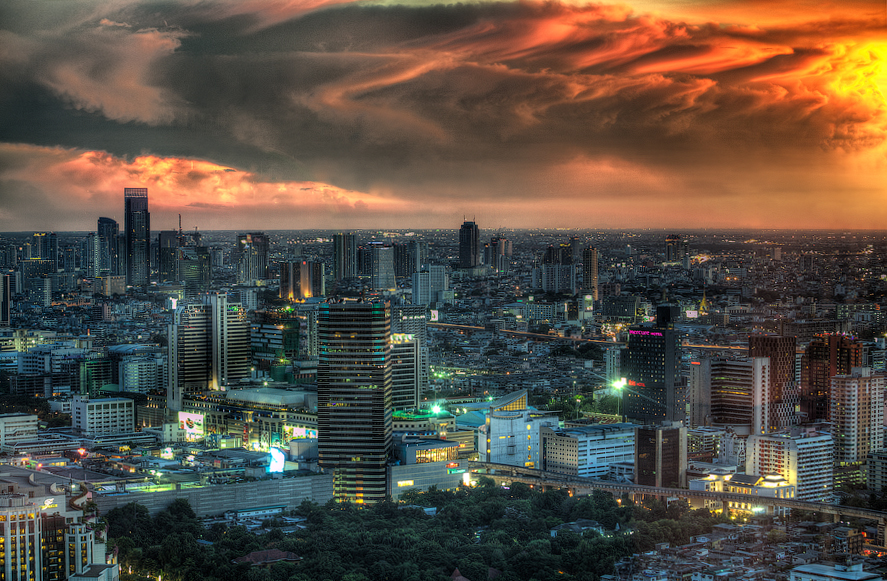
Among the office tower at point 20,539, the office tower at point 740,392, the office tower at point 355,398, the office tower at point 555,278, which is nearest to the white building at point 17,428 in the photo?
the office tower at point 355,398

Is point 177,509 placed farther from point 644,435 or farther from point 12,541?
point 644,435

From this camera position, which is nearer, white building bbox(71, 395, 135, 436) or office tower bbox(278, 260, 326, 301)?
white building bbox(71, 395, 135, 436)

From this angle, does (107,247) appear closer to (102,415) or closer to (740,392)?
(102,415)

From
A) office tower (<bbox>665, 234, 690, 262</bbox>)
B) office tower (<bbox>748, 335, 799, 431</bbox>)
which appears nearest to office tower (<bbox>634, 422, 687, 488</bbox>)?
office tower (<bbox>748, 335, 799, 431</bbox>)

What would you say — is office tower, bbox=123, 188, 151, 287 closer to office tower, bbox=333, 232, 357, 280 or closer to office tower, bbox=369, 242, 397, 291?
office tower, bbox=333, 232, 357, 280

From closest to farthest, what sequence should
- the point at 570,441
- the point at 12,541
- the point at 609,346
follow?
the point at 12,541
the point at 570,441
the point at 609,346

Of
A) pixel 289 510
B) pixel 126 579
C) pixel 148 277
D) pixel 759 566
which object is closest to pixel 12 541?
pixel 126 579
